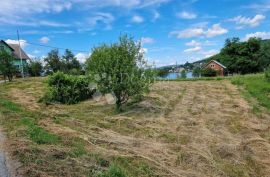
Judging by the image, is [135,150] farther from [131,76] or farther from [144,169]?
[131,76]

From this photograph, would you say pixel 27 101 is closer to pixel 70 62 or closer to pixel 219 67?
pixel 70 62

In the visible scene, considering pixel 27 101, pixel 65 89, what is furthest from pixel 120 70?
pixel 27 101

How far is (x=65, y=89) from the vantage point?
14586 millimetres

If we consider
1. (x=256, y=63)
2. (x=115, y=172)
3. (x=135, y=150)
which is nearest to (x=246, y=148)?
(x=135, y=150)

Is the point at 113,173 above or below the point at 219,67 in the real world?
below

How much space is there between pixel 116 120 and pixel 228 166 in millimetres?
5180

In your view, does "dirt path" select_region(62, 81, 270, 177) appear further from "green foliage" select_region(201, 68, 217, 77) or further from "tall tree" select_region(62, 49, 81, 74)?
"green foliage" select_region(201, 68, 217, 77)

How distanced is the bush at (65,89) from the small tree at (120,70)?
8.99 ft

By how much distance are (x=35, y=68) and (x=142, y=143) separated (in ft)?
123

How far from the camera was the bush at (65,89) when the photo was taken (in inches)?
572

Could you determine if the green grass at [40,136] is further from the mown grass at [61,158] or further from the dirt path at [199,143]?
the dirt path at [199,143]

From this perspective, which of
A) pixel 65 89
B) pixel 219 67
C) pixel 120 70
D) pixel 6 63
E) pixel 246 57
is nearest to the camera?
pixel 120 70

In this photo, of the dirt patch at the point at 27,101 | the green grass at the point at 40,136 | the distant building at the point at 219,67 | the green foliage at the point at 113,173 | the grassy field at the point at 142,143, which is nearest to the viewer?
the green foliage at the point at 113,173

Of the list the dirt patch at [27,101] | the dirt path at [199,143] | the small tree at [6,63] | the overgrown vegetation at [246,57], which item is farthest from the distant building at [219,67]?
the dirt path at [199,143]
